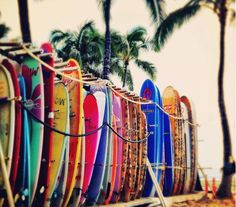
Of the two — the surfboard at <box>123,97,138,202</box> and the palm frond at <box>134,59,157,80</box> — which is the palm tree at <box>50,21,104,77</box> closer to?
the palm frond at <box>134,59,157,80</box>

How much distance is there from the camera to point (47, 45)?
499cm

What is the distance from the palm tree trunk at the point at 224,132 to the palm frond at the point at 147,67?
28.0 ft

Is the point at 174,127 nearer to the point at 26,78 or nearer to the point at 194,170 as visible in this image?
the point at 194,170

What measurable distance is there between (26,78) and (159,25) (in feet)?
18.4

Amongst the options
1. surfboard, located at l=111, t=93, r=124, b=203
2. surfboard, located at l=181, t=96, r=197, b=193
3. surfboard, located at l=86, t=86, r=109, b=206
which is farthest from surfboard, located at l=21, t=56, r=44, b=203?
surfboard, located at l=181, t=96, r=197, b=193

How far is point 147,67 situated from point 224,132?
30.1ft

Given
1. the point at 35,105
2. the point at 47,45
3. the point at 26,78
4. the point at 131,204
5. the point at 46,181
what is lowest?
the point at 131,204

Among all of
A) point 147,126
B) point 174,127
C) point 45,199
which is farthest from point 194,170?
point 45,199

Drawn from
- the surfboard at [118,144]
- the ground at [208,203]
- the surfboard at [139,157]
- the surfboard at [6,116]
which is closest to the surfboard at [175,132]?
the ground at [208,203]

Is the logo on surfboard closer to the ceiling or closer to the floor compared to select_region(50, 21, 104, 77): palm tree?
closer to the floor

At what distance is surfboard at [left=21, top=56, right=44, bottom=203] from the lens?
14.7 feet

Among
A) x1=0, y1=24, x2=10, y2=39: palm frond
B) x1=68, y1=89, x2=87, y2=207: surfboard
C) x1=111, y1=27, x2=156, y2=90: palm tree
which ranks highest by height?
x1=111, y1=27, x2=156, y2=90: palm tree

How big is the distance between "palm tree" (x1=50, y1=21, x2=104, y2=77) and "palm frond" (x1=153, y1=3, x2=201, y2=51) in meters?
6.96

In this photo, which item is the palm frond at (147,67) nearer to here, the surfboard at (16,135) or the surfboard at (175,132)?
the surfboard at (175,132)
